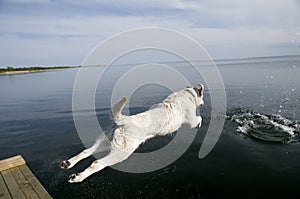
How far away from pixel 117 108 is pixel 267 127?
959cm

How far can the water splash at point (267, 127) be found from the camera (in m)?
11.3

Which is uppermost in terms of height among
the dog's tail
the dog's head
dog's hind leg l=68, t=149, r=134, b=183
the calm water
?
the dog's tail

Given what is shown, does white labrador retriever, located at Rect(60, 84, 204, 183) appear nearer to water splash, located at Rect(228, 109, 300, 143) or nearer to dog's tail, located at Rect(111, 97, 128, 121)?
dog's tail, located at Rect(111, 97, 128, 121)

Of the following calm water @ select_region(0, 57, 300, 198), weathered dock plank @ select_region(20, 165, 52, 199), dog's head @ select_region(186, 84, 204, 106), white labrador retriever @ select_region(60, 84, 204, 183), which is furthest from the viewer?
dog's head @ select_region(186, 84, 204, 106)

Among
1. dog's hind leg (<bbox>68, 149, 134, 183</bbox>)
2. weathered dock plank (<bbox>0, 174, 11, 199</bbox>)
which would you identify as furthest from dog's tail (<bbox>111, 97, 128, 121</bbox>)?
weathered dock plank (<bbox>0, 174, 11, 199</bbox>)

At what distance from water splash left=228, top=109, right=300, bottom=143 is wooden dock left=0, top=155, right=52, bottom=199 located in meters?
9.72

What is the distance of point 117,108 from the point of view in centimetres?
634

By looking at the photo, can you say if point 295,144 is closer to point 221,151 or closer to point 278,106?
point 221,151

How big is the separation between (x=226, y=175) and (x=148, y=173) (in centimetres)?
279

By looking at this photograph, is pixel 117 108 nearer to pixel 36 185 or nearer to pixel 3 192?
pixel 36 185

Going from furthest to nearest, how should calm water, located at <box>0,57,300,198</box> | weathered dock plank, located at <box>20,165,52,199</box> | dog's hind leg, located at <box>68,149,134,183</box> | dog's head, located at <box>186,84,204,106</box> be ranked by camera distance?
1. dog's head, located at <box>186,84,204,106</box>
2. calm water, located at <box>0,57,300,198</box>
3. weathered dock plank, located at <box>20,165,52,199</box>
4. dog's hind leg, located at <box>68,149,134,183</box>

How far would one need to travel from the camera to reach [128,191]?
298 inches

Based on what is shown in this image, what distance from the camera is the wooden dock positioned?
648cm

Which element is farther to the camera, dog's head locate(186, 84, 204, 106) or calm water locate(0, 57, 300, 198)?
dog's head locate(186, 84, 204, 106)
